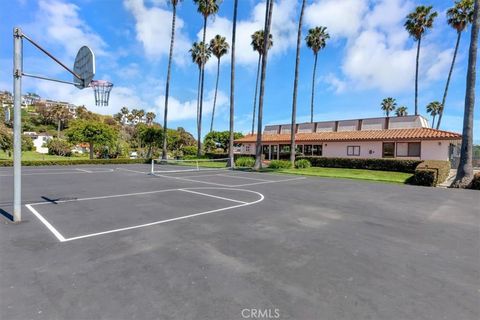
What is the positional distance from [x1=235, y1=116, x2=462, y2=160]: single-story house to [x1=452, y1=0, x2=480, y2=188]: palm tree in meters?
6.57

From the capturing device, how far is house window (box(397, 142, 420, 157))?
26031mm

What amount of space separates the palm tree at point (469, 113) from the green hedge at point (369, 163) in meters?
5.63

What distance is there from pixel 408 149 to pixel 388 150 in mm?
1813

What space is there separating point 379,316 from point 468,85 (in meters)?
20.5

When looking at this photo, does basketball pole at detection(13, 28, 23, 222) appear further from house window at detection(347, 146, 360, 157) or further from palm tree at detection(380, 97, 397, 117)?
palm tree at detection(380, 97, 397, 117)

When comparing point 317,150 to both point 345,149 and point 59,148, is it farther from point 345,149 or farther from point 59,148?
point 59,148

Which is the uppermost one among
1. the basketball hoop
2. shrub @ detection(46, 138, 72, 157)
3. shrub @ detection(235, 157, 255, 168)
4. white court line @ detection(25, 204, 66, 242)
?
the basketball hoop

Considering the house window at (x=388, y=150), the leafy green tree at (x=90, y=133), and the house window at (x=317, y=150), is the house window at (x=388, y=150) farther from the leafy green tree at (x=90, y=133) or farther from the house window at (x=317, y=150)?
the leafy green tree at (x=90, y=133)

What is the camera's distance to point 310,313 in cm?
355

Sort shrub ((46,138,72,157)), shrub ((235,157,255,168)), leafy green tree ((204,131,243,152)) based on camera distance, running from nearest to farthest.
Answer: shrub ((235,157,255,168))
leafy green tree ((204,131,243,152))
shrub ((46,138,72,157))

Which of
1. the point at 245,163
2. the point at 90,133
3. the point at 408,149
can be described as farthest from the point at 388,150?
the point at 90,133

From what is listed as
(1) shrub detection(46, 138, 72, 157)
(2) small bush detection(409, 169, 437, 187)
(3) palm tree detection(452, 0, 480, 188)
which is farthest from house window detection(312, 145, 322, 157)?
(1) shrub detection(46, 138, 72, 157)

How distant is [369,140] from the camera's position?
28594mm

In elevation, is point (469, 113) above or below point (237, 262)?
above
